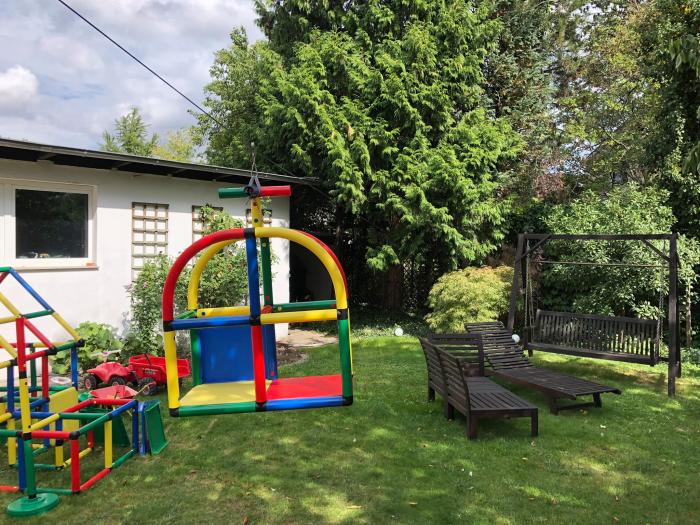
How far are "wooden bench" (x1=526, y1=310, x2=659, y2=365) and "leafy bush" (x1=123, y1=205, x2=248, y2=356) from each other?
5239mm

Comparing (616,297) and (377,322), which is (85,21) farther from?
(616,297)

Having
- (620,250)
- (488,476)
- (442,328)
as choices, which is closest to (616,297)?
(620,250)

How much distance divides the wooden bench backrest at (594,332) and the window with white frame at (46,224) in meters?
7.88

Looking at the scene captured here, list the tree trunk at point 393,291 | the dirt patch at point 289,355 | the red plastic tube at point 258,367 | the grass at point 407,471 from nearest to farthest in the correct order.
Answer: the red plastic tube at point 258,367
the grass at point 407,471
the dirt patch at point 289,355
the tree trunk at point 393,291

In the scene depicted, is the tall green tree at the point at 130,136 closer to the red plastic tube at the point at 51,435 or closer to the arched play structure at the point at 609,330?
the arched play structure at the point at 609,330

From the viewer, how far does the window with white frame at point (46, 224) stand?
24.5 ft

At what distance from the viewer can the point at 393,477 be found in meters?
4.38

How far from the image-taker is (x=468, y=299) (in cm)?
1000

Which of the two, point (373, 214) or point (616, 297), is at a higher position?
point (373, 214)

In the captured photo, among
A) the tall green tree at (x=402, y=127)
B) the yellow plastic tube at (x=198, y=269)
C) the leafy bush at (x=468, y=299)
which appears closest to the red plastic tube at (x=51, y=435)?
the yellow plastic tube at (x=198, y=269)

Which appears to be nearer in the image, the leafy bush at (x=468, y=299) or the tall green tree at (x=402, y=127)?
the leafy bush at (x=468, y=299)

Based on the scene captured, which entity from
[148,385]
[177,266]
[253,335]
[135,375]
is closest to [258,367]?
[253,335]

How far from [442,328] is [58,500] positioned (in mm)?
7612

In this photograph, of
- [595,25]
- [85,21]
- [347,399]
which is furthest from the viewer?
[595,25]
